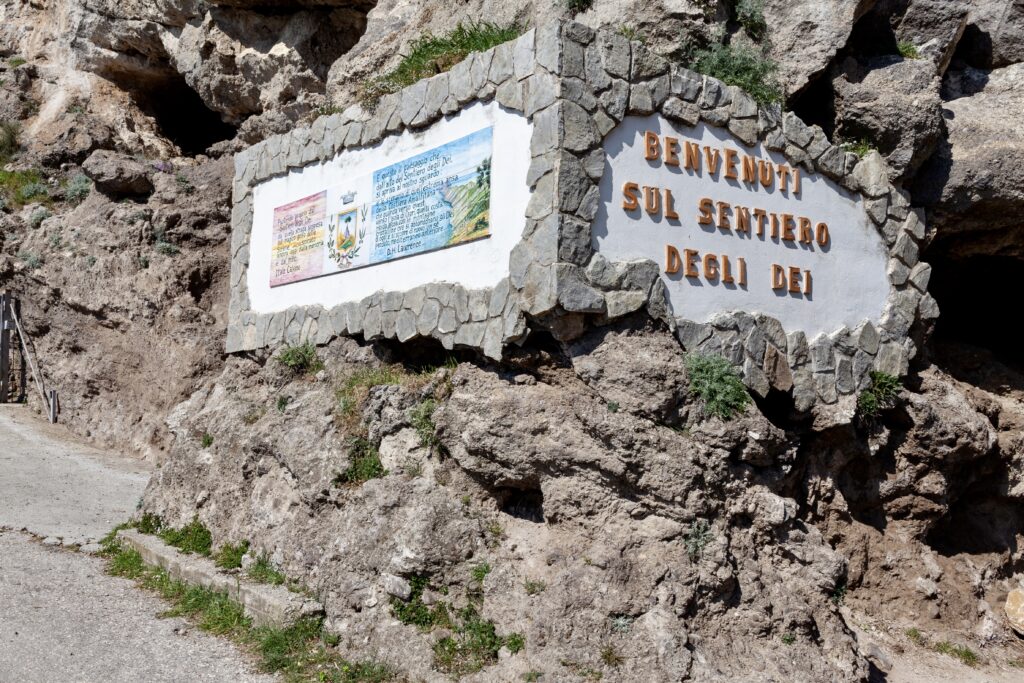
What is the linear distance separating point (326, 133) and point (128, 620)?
5.34 meters

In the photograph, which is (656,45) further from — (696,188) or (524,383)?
(524,383)

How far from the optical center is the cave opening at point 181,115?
18.4 metres

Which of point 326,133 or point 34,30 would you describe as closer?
point 326,133

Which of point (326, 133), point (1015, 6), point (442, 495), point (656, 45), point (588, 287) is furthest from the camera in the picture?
point (1015, 6)

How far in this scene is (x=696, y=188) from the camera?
8148mm

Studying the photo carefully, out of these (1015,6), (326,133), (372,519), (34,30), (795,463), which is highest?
(34,30)

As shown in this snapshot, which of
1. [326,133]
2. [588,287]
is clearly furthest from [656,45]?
[326,133]

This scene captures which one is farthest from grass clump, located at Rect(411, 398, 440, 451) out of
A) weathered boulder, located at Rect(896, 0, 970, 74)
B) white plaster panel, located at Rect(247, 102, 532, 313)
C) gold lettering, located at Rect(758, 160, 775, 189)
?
weathered boulder, located at Rect(896, 0, 970, 74)

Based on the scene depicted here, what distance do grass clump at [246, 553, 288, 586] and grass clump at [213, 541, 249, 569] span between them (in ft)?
0.88

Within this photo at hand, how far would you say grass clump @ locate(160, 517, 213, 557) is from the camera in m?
9.70

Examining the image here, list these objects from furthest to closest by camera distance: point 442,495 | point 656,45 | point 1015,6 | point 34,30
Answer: point 34,30, point 1015,6, point 656,45, point 442,495

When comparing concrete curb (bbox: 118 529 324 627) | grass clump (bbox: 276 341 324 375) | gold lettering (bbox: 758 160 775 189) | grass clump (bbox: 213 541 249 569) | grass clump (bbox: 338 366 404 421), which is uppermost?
gold lettering (bbox: 758 160 775 189)

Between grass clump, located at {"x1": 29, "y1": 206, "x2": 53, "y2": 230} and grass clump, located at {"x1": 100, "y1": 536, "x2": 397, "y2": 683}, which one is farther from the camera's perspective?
grass clump, located at {"x1": 29, "y1": 206, "x2": 53, "y2": 230}

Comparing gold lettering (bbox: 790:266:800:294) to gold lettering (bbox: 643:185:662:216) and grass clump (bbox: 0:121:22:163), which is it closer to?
gold lettering (bbox: 643:185:662:216)
